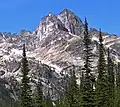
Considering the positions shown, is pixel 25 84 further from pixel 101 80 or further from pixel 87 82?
pixel 87 82

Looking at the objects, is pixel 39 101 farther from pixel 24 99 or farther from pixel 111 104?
pixel 24 99

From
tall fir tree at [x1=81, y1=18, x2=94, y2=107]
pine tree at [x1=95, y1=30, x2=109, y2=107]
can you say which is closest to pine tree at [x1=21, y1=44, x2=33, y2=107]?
pine tree at [x1=95, y1=30, x2=109, y2=107]

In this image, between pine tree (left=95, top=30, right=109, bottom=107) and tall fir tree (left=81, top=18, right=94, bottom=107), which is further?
pine tree (left=95, top=30, right=109, bottom=107)

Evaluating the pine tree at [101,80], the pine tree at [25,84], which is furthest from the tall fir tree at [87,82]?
the pine tree at [25,84]

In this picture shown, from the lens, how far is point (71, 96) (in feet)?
277

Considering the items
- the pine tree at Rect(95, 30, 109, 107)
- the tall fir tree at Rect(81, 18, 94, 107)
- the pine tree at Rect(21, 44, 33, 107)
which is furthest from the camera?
the pine tree at Rect(95, 30, 109, 107)

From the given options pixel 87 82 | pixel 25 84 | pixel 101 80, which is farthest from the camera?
pixel 101 80

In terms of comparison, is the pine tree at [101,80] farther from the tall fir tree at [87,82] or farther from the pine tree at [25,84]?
the pine tree at [25,84]

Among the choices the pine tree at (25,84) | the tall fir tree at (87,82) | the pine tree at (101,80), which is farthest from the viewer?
the pine tree at (101,80)

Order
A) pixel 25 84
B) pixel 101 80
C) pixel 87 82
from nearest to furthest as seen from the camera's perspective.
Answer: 1. pixel 87 82
2. pixel 25 84
3. pixel 101 80

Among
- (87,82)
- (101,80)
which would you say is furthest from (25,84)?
(87,82)

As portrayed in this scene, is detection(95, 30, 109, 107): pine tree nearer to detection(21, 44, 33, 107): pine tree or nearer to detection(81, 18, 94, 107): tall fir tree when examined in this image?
detection(81, 18, 94, 107): tall fir tree

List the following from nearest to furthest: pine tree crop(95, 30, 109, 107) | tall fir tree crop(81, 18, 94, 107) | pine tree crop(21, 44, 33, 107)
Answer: tall fir tree crop(81, 18, 94, 107) → pine tree crop(21, 44, 33, 107) → pine tree crop(95, 30, 109, 107)

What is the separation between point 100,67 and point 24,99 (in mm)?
12338
